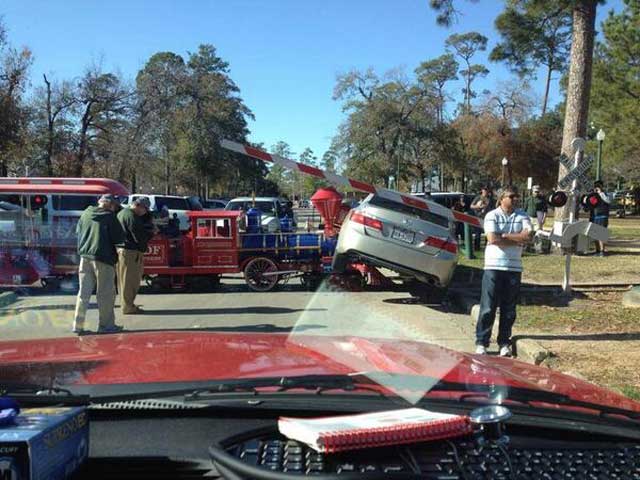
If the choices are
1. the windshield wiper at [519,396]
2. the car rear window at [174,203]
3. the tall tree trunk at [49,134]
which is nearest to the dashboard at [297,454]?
the windshield wiper at [519,396]

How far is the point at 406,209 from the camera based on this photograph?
10523 millimetres

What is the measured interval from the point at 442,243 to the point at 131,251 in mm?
4937

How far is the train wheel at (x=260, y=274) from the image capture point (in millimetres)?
12789

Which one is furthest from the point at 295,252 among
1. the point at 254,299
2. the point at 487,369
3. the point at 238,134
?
the point at 238,134

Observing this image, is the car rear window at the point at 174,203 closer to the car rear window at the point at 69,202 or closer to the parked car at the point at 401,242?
the car rear window at the point at 69,202

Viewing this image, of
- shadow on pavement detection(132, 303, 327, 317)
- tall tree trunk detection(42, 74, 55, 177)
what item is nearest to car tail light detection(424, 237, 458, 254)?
shadow on pavement detection(132, 303, 327, 317)

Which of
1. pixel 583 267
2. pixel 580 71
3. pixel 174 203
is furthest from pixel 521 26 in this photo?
pixel 174 203

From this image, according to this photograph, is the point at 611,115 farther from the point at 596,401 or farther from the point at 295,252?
the point at 596,401

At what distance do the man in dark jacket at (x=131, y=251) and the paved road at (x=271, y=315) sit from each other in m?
0.35

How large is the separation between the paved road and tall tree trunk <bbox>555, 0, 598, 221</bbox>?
23.7 feet

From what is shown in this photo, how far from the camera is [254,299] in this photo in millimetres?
11844

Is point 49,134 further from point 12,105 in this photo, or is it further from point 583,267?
point 583,267

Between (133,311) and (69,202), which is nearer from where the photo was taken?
(133,311)

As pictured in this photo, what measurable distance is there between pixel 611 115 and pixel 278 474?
101 feet
